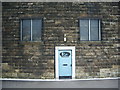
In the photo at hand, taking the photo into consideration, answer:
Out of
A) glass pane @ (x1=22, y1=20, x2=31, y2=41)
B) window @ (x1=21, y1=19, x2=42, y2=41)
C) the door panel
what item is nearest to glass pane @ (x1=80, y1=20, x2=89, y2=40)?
the door panel

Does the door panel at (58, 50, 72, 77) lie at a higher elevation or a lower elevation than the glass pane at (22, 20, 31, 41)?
lower

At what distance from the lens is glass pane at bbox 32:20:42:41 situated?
1208 centimetres

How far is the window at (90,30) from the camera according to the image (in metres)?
12.1

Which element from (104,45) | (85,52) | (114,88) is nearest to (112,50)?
(104,45)

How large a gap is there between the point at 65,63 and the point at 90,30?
258 cm

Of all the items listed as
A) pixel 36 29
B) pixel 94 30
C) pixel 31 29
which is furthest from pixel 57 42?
pixel 94 30

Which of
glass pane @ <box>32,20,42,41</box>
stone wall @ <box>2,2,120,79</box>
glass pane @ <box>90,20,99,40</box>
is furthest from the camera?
glass pane @ <box>90,20,99,40</box>

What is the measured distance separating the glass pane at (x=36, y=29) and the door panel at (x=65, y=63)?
5.37ft

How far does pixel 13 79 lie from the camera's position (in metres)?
11.4

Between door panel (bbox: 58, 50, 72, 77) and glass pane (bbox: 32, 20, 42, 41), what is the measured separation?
164 cm

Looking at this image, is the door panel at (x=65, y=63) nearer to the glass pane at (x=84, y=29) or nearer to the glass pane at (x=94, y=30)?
the glass pane at (x=84, y=29)

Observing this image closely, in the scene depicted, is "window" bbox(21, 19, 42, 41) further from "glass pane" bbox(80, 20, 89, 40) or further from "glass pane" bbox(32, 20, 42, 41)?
"glass pane" bbox(80, 20, 89, 40)

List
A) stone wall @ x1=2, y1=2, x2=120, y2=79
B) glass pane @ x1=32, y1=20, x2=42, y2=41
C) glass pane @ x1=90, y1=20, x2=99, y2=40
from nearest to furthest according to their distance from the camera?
1. stone wall @ x1=2, y1=2, x2=120, y2=79
2. glass pane @ x1=32, y1=20, x2=42, y2=41
3. glass pane @ x1=90, y1=20, x2=99, y2=40

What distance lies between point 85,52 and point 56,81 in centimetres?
253
